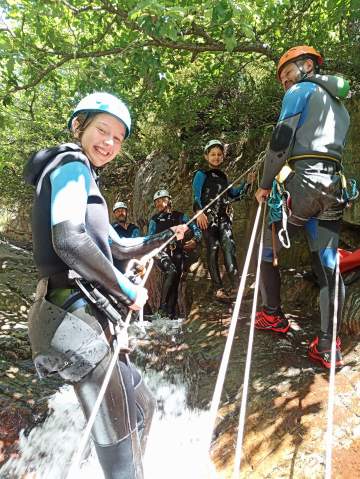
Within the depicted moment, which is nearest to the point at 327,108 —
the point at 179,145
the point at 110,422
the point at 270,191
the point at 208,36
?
the point at 270,191

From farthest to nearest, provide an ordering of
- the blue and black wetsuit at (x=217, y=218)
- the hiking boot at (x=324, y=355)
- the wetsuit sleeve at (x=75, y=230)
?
the blue and black wetsuit at (x=217, y=218) < the hiking boot at (x=324, y=355) < the wetsuit sleeve at (x=75, y=230)

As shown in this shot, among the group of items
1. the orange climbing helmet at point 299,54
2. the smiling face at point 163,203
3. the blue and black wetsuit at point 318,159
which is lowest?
the blue and black wetsuit at point 318,159

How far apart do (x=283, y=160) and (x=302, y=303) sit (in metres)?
2.72

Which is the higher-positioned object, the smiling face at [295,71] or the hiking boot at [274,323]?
the smiling face at [295,71]

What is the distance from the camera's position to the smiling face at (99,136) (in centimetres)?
209

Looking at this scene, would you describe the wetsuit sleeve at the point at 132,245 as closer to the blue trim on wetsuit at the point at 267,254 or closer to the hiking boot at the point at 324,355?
the blue trim on wetsuit at the point at 267,254

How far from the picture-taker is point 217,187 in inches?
248

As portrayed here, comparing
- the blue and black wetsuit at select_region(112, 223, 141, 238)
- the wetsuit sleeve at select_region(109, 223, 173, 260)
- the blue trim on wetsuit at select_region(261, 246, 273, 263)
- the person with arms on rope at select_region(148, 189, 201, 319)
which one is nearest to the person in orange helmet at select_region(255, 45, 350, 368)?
the blue trim on wetsuit at select_region(261, 246, 273, 263)

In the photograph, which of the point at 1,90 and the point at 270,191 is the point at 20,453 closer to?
the point at 270,191

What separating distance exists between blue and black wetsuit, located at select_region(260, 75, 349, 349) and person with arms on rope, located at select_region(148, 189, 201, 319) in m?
2.70

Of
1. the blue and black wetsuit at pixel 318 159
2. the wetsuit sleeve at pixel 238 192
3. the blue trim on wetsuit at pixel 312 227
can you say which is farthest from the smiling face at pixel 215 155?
the blue trim on wetsuit at pixel 312 227

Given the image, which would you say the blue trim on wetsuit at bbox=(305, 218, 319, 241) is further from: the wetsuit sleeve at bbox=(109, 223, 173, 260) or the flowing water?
the flowing water

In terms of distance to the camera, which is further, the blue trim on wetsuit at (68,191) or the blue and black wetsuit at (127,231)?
the blue and black wetsuit at (127,231)

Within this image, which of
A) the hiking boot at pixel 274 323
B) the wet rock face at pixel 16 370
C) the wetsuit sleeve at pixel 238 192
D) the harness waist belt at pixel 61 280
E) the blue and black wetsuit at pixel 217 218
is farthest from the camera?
the blue and black wetsuit at pixel 217 218
